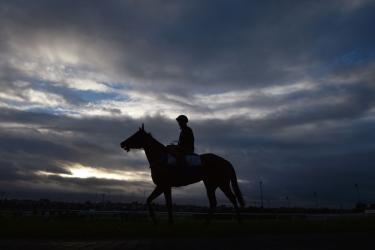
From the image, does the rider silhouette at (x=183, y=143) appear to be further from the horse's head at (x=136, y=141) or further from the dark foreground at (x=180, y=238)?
the dark foreground at (x=180, y=238)

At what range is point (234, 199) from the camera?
48.7 ft

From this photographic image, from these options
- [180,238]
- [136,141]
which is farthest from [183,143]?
[180,238]

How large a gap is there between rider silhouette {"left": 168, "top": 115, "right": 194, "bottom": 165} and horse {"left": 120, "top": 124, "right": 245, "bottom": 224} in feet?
0.95

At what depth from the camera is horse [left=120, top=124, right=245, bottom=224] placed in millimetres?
13789

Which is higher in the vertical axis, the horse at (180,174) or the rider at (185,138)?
the rider at (185,138)

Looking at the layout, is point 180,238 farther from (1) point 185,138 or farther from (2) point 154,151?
(1) point 185,138

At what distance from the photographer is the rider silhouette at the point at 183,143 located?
13.9 m

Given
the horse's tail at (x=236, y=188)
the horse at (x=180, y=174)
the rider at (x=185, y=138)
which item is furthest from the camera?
the horse's tail at (x=236, y=188)

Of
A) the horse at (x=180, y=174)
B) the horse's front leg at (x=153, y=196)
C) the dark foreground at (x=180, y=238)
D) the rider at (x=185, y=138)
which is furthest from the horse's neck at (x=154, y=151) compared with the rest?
the dark foreground at (x=180, y=238)

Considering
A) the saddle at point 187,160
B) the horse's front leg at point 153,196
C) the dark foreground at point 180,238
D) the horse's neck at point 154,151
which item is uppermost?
the horse's neck at point 154,151

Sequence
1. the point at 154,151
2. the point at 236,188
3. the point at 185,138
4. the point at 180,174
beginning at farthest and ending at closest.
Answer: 1. the point at 236,188
2. the point at 185,138
3. the point at 154,151
4. the point at 180,174

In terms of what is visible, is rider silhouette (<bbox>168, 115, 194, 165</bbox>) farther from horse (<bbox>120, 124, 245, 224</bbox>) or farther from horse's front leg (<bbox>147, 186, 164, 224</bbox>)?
horse's front leg (<bbox>147, 186, 164, 224</bbox>)

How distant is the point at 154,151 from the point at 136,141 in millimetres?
866

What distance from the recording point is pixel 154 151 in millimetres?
14250
